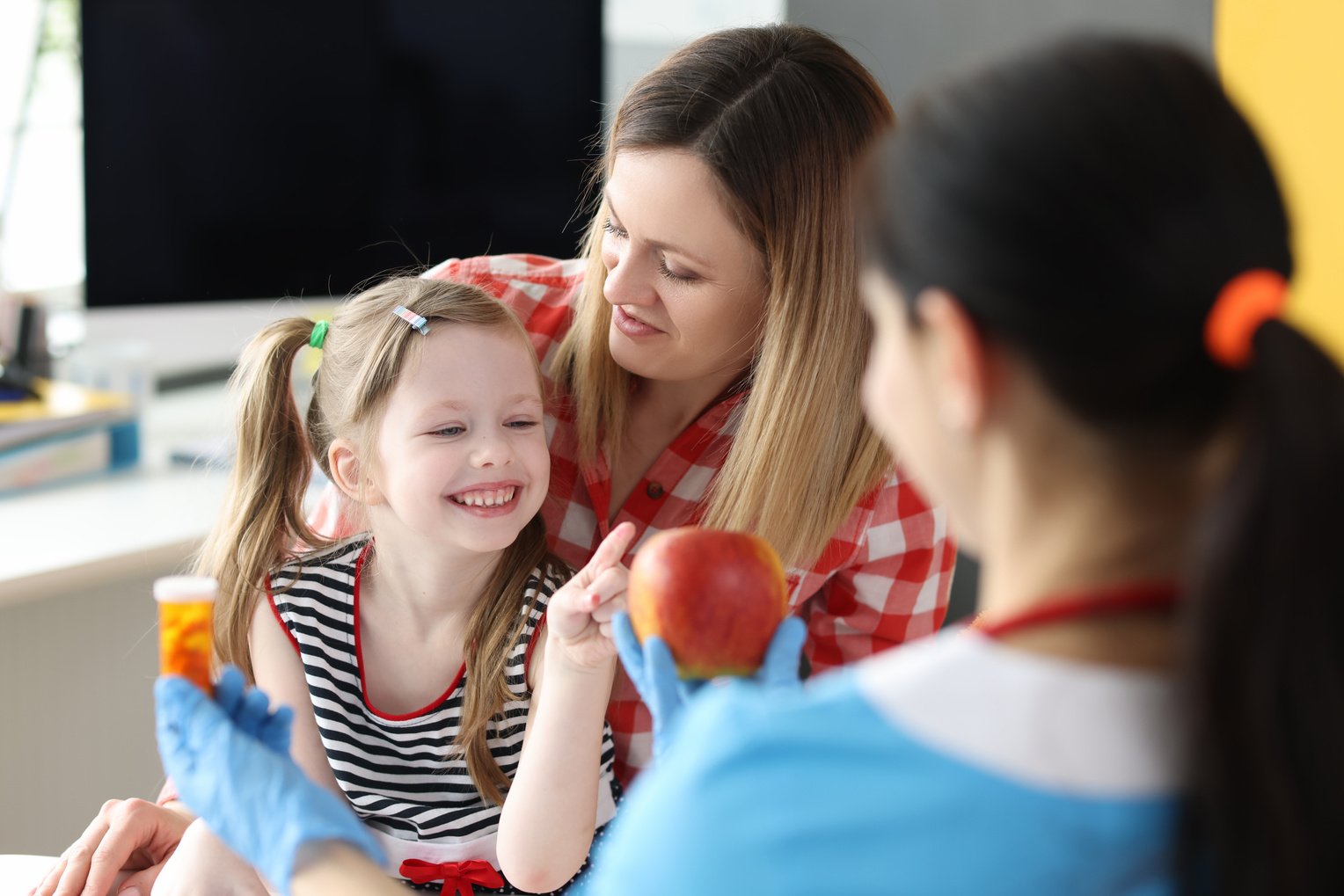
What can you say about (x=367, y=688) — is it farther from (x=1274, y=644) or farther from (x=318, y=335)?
(x=1274, y=644)

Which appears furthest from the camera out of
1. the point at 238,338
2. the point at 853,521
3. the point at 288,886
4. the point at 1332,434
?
the point at 238,338

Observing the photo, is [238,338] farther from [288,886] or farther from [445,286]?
[288,886]

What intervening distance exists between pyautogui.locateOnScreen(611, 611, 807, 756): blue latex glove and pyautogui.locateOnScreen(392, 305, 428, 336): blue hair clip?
1.22 feet

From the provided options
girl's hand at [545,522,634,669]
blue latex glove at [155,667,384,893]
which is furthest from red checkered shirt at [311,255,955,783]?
blue latex glove at [155,667,384,893]

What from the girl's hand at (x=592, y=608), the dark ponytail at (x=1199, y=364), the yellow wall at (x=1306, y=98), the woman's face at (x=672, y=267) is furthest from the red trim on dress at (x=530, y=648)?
the yellow wall at (x=1306, y=98)

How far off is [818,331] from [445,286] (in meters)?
0.34

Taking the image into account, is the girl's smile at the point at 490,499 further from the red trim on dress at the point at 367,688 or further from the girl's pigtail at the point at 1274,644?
the girl's pigtail at the point at 1274,644

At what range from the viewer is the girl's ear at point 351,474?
1241mm

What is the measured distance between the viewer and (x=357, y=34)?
2.23 m

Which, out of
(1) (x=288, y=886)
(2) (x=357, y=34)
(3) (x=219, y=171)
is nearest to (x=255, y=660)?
(1) (x=288, y=886)

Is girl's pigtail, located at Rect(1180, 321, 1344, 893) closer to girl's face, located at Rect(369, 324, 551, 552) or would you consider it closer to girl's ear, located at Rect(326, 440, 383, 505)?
girl's face, located at Rect(369, 324, 551, 552)

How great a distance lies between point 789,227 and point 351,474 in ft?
1.50

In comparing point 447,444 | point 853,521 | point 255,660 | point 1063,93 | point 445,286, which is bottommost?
point 255,660

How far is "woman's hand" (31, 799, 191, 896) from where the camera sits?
3.58 feet
